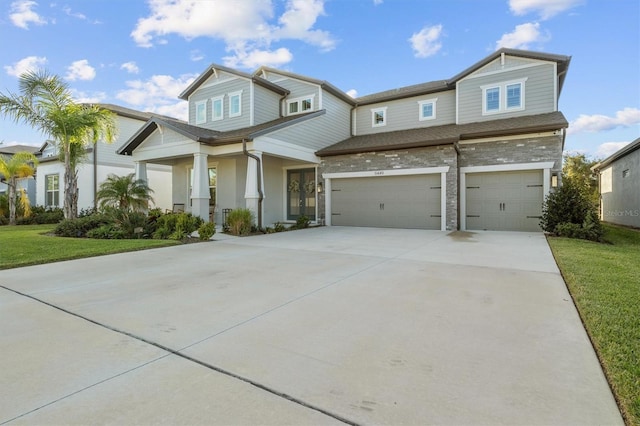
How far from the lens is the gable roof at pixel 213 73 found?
15.0 metres

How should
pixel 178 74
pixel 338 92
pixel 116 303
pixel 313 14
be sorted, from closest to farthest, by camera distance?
1. pixel 116 303
2. pixel 313 14
3. pixel 338 92
4. pixel 178 74

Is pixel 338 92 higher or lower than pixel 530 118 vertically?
higher

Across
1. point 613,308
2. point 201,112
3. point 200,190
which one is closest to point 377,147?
point 200,190

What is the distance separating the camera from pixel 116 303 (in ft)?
13.8

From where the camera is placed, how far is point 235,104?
15500 mm

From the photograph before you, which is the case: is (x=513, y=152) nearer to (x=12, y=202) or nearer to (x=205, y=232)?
(x=205, y=232)

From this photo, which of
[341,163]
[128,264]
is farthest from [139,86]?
[128,264]

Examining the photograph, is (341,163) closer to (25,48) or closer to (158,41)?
(158,41)

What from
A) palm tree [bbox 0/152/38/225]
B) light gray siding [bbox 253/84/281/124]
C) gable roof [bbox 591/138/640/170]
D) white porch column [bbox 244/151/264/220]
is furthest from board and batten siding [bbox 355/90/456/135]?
palm tree [bbox 0/152/38/225]

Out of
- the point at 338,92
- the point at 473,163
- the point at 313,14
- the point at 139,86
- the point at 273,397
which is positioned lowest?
the point at 273,397

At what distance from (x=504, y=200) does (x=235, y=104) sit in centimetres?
1203

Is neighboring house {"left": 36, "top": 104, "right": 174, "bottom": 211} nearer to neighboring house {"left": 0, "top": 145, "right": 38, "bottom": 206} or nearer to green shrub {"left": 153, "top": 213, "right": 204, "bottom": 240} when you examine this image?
neighboring house {"left": 0, "top": 145, "right": 38, "bottom": 206}

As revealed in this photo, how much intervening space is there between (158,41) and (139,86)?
5203mm

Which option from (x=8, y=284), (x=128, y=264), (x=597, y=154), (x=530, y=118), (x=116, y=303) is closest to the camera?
(x=116, y=303)
